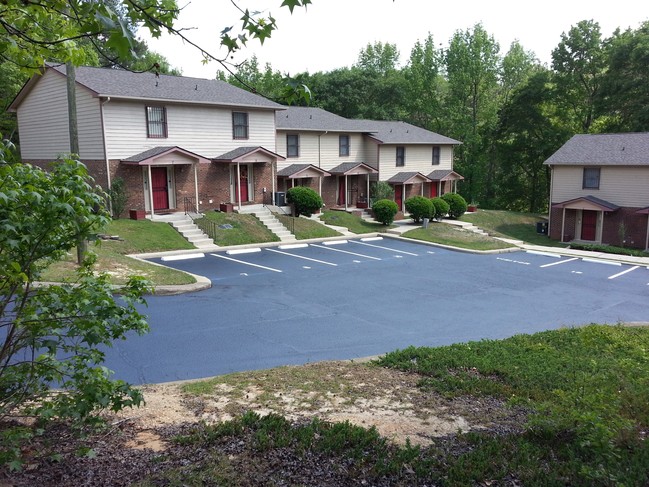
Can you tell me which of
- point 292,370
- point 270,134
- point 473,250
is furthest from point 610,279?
point 270,134

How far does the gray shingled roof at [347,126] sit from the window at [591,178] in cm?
1215

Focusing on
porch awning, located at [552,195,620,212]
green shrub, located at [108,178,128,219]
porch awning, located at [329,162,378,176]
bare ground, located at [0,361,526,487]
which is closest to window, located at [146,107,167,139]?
green shrub, located at [108,178,128,219]

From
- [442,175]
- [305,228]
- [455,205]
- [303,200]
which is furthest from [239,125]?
[442,175]

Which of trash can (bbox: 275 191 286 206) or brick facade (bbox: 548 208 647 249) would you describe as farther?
trash can (bbox: 275 191 286 206)

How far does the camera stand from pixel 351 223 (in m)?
33.2

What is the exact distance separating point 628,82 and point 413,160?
635 inches

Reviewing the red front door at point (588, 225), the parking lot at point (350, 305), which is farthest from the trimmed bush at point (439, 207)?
the parking lot at point (350, 305)

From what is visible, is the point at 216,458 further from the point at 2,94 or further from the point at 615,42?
the point at 615,42

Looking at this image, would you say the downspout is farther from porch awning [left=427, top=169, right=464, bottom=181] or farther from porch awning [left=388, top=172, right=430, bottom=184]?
porch awning [left=427, top=169, right=464, bottom=181]

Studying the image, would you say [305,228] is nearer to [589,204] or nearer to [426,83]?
[589,204]

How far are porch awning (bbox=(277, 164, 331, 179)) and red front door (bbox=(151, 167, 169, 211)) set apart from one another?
8.18 meters

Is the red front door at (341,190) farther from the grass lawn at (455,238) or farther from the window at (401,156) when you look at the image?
the grass lawn at (455,238)

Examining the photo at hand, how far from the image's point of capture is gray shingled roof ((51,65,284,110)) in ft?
85.5

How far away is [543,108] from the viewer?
48344 mm
